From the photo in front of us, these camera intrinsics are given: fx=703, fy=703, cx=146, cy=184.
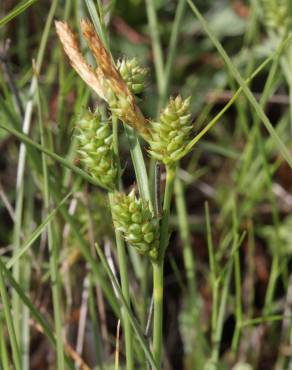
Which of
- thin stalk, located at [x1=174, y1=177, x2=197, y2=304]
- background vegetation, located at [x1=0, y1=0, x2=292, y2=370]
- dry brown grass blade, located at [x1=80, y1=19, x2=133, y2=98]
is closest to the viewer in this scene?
dry brown grass blade, located at [x1=80, y1=19, x2=133, y2=98]

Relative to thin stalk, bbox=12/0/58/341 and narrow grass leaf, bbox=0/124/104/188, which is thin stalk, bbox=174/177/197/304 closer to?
thin stalk, bbox=12/0/58/341

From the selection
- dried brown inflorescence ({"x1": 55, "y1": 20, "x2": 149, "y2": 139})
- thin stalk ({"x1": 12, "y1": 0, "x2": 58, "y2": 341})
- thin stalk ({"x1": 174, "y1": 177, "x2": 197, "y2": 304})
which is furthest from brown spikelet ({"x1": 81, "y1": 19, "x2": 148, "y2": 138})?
thin stalk ({"x1": 174, "y1": 177, "x2": 197, "y2": 304})

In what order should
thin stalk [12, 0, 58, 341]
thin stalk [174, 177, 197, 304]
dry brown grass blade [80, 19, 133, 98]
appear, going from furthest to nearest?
thin stalk [174, 177, 197, 304]
thin stalk [12, 0, 58, 341]
dry brown grass blade [80, 19, 133, 98]

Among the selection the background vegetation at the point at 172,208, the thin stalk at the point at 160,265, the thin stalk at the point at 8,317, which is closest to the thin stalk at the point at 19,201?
the background vegetation at the point at 172,208

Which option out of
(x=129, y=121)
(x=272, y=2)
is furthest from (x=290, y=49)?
(x=129, y=121)

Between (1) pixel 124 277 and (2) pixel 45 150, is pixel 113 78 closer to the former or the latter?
(2) pixel 45 150

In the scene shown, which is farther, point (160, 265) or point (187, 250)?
point (187, 250)

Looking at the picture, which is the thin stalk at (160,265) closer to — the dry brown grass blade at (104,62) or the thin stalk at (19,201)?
the dry brown grass blade at (104,62)

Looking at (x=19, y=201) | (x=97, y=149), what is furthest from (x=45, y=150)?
(x=19, y=201)
